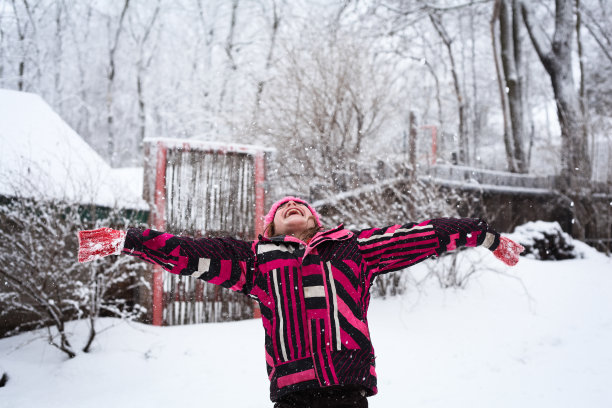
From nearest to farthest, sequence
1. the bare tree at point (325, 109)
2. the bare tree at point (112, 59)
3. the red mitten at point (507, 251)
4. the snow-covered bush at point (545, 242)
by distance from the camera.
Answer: the red mitten at point (507, 251), the snow-covered bush at point (545, 242), the bare tree at point (325, 109), the bare tree at point (112, 59)

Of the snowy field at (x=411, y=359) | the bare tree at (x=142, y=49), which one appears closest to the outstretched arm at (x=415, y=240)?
the snowy field at (x=411, y=359)

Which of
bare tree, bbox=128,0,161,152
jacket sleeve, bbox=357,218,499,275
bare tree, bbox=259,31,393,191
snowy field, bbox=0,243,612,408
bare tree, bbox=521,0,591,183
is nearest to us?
jacket sleeve, bbox=357,218,499,275

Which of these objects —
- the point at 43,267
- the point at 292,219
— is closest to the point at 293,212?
the point at 292,219

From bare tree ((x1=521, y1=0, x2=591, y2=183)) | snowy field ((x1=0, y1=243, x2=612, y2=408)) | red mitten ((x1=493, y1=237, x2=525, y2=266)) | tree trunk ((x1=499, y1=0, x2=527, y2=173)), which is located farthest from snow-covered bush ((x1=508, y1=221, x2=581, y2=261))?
red mitten ((x1=493, y1=237, x2=525, y2=266))

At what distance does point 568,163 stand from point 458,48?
13.9m

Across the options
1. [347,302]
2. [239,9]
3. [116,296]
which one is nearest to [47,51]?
[239,9]

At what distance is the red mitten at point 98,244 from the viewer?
6.03ft

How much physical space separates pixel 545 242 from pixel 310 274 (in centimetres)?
704

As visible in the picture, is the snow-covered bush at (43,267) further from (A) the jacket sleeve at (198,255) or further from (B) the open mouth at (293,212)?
(B) the open mouth at (293,212)

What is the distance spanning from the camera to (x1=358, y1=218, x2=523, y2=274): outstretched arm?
212 cm

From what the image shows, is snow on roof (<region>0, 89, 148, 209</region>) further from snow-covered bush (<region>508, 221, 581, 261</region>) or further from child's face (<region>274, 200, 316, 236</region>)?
snow-covered bush (<region>508, 221, 581, 261</region>)

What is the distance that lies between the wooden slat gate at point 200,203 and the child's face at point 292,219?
355 centimetres

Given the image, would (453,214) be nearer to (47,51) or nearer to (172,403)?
(172,403)

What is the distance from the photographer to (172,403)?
3830 mm
